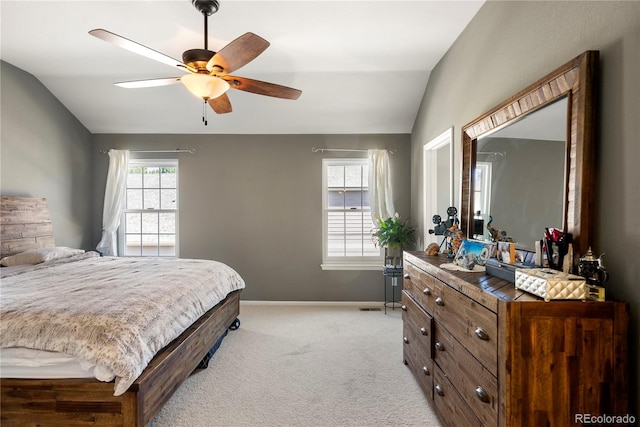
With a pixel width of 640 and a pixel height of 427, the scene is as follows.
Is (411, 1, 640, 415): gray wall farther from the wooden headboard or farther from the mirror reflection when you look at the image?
the wooden headboard

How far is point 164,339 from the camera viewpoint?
6.49 feet

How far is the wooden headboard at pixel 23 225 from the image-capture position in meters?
3.30

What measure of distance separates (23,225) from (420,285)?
4.32 meters

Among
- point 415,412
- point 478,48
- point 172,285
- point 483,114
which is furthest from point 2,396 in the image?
point 478,48

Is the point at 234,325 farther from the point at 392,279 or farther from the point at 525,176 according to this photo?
the point at 525,176

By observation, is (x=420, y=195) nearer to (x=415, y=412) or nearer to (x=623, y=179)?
(x=415, y=412)

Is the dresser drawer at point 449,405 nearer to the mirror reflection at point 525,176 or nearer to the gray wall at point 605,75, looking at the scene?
the gray wall at point 605,75

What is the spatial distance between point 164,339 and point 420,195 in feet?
10.6

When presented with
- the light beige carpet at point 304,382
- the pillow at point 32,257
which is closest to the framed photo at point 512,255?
the light beige carpet at point 304,382

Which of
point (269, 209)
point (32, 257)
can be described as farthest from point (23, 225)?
point (269, 209)

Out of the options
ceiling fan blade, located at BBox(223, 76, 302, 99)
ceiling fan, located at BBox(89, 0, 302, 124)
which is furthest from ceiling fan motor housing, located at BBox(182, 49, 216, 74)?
ceiling fan blade, located at BBox(223, 76, 302, 99)

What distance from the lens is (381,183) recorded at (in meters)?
4.38

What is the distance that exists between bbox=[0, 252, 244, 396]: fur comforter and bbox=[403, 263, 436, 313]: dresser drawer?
1.74 m

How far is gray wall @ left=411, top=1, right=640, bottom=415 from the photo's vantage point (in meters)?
1.17
